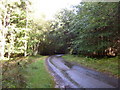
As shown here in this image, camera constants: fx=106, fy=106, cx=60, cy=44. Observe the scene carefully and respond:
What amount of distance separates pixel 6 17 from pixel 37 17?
19.8ft

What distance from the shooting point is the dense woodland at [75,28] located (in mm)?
12336

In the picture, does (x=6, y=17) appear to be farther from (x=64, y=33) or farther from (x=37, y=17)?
(x=64, y=33)

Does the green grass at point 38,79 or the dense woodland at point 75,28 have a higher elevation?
the dense woodland at point 75,28

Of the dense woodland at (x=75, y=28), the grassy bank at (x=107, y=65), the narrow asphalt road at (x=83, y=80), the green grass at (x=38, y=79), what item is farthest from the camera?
the dense woodland at (x=75, y=28)

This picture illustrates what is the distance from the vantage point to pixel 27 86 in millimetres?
5730

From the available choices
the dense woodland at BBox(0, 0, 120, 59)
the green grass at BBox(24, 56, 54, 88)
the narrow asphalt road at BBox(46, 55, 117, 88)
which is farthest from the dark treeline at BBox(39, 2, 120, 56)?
the green grass at BBox(24, 56, 54, 88)

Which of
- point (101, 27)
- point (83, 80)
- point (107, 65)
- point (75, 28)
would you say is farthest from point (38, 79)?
point (75, 28)

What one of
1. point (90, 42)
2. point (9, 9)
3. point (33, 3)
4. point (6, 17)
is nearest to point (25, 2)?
point (33, 3)

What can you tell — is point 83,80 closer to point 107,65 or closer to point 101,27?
point 107,65

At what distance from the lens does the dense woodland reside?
1234cm

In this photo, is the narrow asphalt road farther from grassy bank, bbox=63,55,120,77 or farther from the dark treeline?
the dark treeline

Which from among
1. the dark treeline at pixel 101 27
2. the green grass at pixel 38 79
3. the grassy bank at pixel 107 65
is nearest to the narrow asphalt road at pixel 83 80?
the green grass at pixel 38 79

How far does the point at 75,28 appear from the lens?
20.2 m

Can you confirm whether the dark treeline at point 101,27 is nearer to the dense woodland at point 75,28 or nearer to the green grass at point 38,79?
the dense woodland at point 75,28
